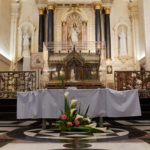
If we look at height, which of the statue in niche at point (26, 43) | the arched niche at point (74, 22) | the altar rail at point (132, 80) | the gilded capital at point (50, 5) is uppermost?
the gilded capital at point (50, 5)

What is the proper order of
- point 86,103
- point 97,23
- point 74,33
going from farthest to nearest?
point 74,33, point 97,23, point 86,103

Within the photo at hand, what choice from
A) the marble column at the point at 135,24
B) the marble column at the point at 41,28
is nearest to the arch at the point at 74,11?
→ the marble column at the point at 41,28

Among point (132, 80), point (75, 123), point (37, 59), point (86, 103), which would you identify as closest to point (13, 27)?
point (37, 59)

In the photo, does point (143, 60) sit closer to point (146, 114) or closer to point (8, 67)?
point (146, 114)

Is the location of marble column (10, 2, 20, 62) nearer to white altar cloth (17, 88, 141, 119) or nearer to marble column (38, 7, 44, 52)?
marble column (38, 7, 44, 52)

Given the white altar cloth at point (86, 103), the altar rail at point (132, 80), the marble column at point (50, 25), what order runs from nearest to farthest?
1. the white altar cloth at point (86, 103)
2. the altar rail at point (132, 80)
3. the marble column at point (50, 25)

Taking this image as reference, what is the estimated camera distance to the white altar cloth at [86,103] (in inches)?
158

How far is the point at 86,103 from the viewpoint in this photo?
405 centimetres

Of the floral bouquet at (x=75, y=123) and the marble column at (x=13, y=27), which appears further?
the marble column at (x=13, y=27)

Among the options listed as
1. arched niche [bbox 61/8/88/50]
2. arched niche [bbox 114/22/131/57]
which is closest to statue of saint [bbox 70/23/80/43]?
arched niche [bbox 61/8/88/50]

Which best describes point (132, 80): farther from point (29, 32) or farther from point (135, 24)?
point (29, 32)

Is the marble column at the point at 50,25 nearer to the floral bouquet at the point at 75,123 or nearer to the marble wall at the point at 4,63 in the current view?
the marble wall at the point at 4,63

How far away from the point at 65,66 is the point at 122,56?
4.43 metres

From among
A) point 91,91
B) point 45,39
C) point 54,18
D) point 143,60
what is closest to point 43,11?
point 54,18
